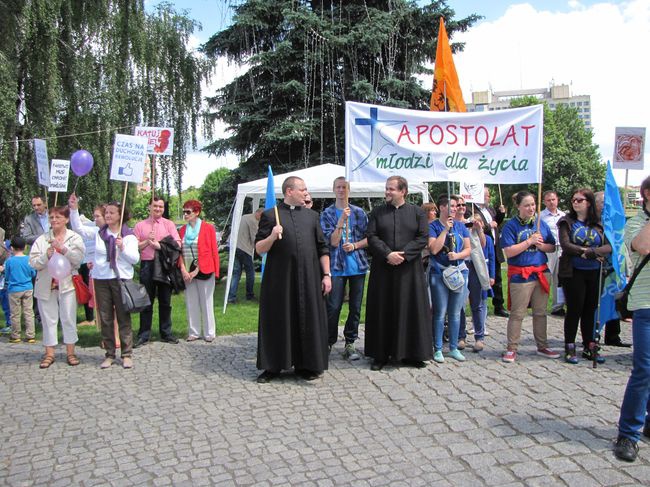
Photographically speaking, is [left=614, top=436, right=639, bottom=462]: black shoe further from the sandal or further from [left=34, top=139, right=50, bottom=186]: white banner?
[left=34, top=139, right=50, bottom=186]: white banner

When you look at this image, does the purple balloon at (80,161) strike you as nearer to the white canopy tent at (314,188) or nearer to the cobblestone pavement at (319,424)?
the white canopy tent at (314,188)

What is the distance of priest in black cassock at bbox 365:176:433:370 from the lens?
6.21 meters

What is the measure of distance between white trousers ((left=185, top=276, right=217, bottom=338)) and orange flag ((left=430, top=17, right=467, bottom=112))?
3.99 meters

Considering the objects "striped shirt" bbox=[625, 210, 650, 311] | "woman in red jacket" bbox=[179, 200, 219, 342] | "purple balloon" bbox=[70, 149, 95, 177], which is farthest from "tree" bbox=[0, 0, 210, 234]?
"striped shirt" bbox=[625, 210, 650, 311]

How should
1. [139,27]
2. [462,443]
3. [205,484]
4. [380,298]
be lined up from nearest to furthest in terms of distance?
[205,484] < [462,443] < [380,298] < [139,27]

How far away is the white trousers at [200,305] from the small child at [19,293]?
2.24 metres

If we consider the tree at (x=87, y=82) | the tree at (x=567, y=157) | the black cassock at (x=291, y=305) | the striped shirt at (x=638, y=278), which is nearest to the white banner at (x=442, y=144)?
the black cassock at (x=291, y=305)

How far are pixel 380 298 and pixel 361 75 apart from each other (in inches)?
522

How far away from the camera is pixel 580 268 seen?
6520 mm

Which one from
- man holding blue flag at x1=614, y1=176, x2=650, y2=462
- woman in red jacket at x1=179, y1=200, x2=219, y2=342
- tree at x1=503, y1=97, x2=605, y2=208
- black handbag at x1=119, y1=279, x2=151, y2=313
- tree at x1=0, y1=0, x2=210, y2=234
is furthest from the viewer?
tree at x1=503, y1=97, x2=605, y2=208

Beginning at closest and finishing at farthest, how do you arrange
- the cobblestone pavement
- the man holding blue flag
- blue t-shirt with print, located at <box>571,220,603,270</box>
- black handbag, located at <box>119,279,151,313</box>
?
the cobblestone pavement, the man holding blue flag, blue t-shirt with print, located at <box>571,220,603,270</box>, black handbag, located at <box>119,279,151,313</box>

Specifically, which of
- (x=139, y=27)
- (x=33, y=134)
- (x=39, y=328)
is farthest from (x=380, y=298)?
(x=139, y=27)

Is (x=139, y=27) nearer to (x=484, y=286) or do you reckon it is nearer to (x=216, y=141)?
(x=216, y=141)

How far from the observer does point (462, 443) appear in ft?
14.1
